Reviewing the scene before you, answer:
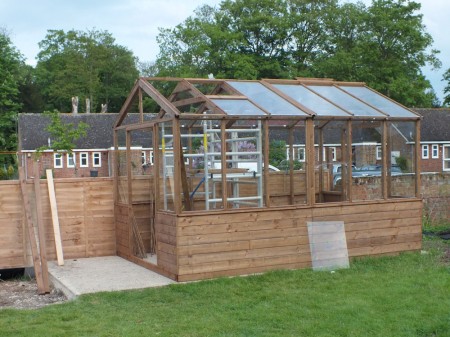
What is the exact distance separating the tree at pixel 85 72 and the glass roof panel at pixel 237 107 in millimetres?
45337

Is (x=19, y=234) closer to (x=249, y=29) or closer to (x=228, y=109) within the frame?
(x=228, y=109)

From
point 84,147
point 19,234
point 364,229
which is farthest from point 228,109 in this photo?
point 84,147

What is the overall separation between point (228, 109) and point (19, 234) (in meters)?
4.62

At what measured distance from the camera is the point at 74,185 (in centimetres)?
1238

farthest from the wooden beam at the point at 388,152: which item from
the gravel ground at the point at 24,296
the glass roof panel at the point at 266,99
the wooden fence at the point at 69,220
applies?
the gravel ground at the point at 24,296

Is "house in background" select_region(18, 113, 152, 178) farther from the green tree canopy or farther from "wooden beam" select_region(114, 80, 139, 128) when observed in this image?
"wooden beam" select_region(114, 80, 139, 128)

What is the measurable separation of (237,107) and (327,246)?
113 inches

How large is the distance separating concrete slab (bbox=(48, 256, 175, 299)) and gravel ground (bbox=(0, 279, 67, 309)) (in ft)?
0.60

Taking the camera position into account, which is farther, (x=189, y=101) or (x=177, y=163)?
(x=189, y=101)

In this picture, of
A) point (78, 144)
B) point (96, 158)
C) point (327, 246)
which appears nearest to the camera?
point (327, 246)

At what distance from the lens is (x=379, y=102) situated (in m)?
12.3

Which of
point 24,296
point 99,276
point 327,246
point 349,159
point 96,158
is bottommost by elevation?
point 24,296

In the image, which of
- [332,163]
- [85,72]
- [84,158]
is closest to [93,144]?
[84,158]

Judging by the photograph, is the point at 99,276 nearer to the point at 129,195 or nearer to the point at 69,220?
the point at 129,195
